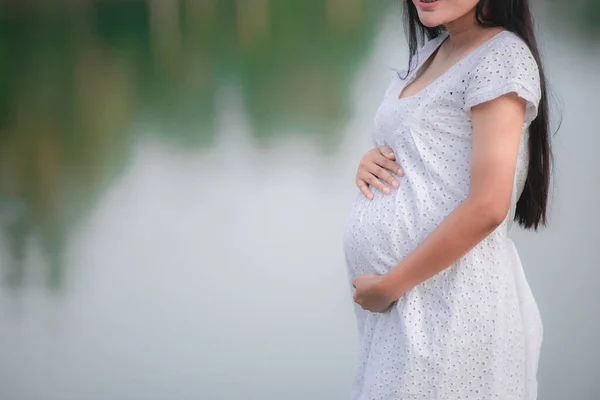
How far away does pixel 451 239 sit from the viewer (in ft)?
3.89

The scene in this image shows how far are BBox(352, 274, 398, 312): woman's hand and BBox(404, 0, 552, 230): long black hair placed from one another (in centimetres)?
22

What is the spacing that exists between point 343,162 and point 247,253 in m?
0.84

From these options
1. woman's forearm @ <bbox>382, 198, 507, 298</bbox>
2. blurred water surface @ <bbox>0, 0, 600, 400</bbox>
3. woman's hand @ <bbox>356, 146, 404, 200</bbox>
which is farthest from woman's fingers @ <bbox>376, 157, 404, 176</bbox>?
blurred water surface @ <bbox>0, 0, 600, 400</bbox>

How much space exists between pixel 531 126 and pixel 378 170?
0.19 meters

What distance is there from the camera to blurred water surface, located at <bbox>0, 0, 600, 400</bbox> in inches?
103

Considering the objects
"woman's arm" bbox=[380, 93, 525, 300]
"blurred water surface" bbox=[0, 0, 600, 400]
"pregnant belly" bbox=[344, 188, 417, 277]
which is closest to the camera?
"woman's arm" bbox=[380, 93, 525, 300]

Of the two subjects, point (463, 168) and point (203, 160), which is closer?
point (463, 168)

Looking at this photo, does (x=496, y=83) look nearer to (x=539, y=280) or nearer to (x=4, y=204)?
(x=539, y=280)

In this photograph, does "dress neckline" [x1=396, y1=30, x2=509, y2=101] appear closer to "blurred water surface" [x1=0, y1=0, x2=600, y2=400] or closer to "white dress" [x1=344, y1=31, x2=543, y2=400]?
"white dress" [x1=344, y1=31, x2=543, y2=400]

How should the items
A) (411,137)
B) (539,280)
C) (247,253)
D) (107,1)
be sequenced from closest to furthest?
(411,137) → (539,280) → (247,253) → (107,1)

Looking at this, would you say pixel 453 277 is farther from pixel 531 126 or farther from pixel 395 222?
pixel 531 126

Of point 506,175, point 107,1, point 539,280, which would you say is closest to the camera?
point 506,175

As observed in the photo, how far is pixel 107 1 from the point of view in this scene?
7.80m

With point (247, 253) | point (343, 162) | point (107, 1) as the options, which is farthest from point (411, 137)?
point (107, 1)
